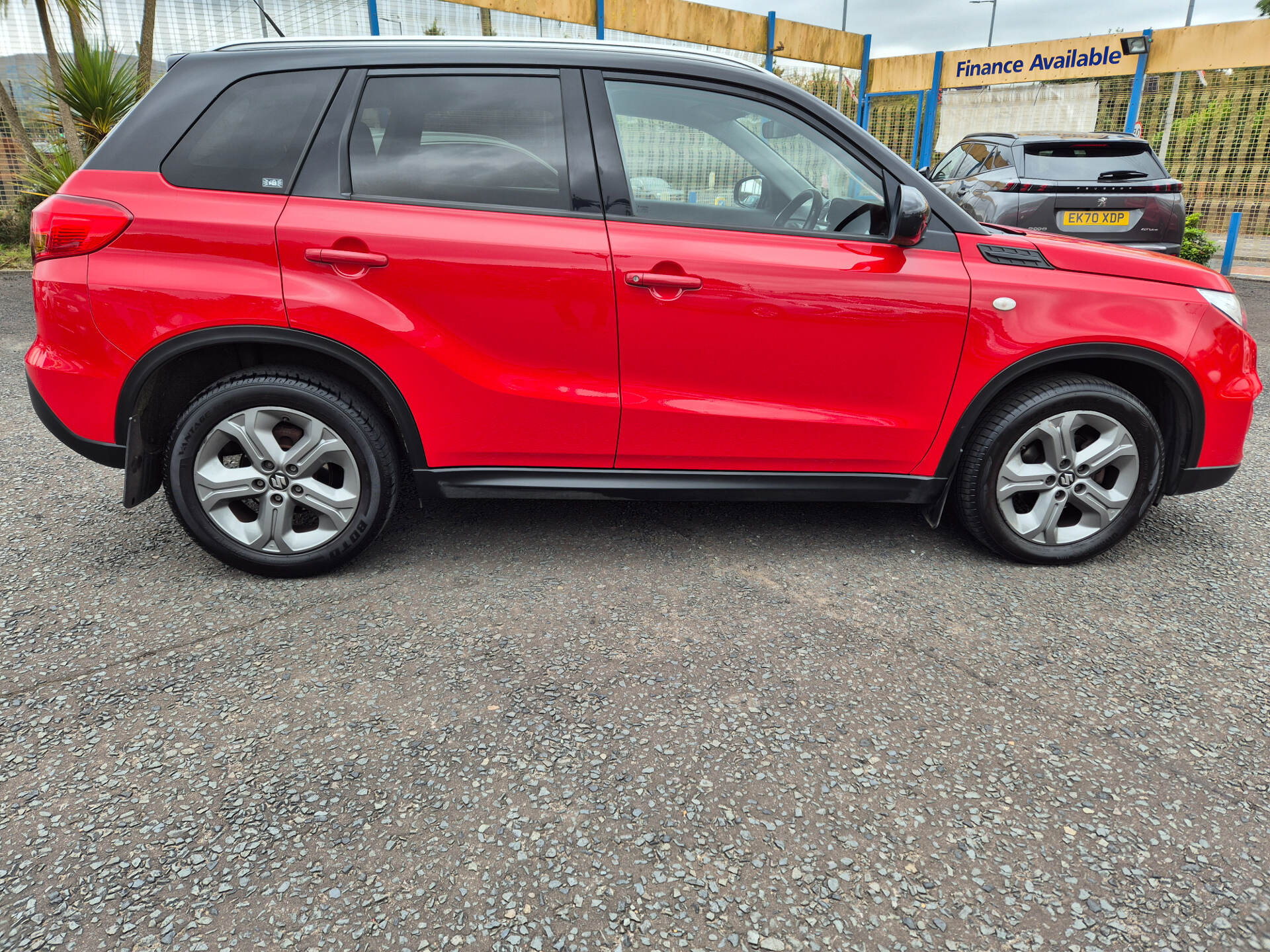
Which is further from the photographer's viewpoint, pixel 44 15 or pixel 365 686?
pixel 44 15

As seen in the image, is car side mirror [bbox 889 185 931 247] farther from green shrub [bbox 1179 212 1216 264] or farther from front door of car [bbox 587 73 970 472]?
green shrub [bbox 1179 212 1216 264]

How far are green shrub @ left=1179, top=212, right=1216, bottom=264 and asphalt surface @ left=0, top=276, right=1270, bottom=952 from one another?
1111cm

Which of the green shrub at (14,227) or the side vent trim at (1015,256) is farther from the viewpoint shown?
the green shrub at (14,227)

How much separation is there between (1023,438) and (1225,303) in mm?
921

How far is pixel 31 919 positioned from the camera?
1.64 metres

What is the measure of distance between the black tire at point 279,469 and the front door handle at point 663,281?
1.01m

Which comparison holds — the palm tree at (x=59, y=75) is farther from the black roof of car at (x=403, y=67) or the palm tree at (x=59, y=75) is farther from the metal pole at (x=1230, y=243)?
the metal pole at (x=1230, y=243)

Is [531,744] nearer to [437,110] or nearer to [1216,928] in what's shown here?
[1216,928]

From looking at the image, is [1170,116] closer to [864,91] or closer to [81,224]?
[864,91]

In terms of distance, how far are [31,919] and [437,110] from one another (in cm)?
245

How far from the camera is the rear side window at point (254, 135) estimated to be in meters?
2.77

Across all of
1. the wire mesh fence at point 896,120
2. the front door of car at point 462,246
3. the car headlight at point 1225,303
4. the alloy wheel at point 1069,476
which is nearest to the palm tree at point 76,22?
the front door of car at point 462,246

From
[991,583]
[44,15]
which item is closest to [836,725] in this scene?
[991,583]

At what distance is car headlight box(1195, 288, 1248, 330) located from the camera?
3117mm
